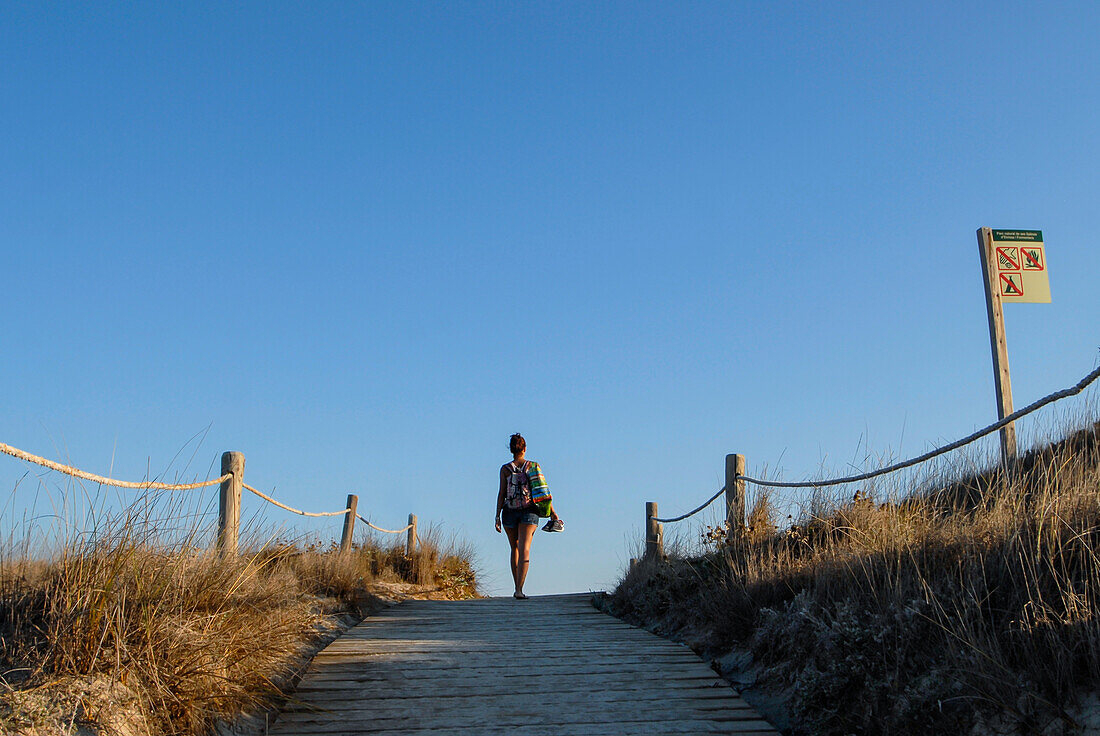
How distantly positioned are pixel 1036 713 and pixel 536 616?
5.59 meters

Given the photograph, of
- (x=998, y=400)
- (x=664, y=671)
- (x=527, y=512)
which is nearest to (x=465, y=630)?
(x=664, y=671)

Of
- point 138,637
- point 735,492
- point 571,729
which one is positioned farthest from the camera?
point 735,492

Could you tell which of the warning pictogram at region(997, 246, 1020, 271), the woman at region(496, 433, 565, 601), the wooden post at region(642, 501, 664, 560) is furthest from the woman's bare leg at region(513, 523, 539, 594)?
A: the warning pictogram at region(997, 246, 1020, 271)

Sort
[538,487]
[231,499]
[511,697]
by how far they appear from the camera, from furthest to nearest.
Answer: [538,487]
[231,499]
[511,697]

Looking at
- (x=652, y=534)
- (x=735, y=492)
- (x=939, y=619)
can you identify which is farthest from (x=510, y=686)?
(x=652, y=534)

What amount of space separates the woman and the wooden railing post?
4.21 ft

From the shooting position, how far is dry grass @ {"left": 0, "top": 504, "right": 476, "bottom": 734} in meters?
3.61

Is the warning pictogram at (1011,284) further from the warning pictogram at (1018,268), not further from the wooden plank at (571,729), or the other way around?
the wooden plank at (571,729)

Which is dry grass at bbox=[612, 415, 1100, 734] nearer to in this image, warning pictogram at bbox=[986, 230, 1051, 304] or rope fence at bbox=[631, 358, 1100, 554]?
rope fence at bbox=[631, 358, 1100, 554]

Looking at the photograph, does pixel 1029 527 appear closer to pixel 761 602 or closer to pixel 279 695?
pixel 761 602

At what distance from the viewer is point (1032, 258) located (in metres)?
10.2

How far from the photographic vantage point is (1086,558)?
388 centimetres

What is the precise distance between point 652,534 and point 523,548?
6.25ft

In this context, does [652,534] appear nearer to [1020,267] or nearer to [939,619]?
[1020,267]
